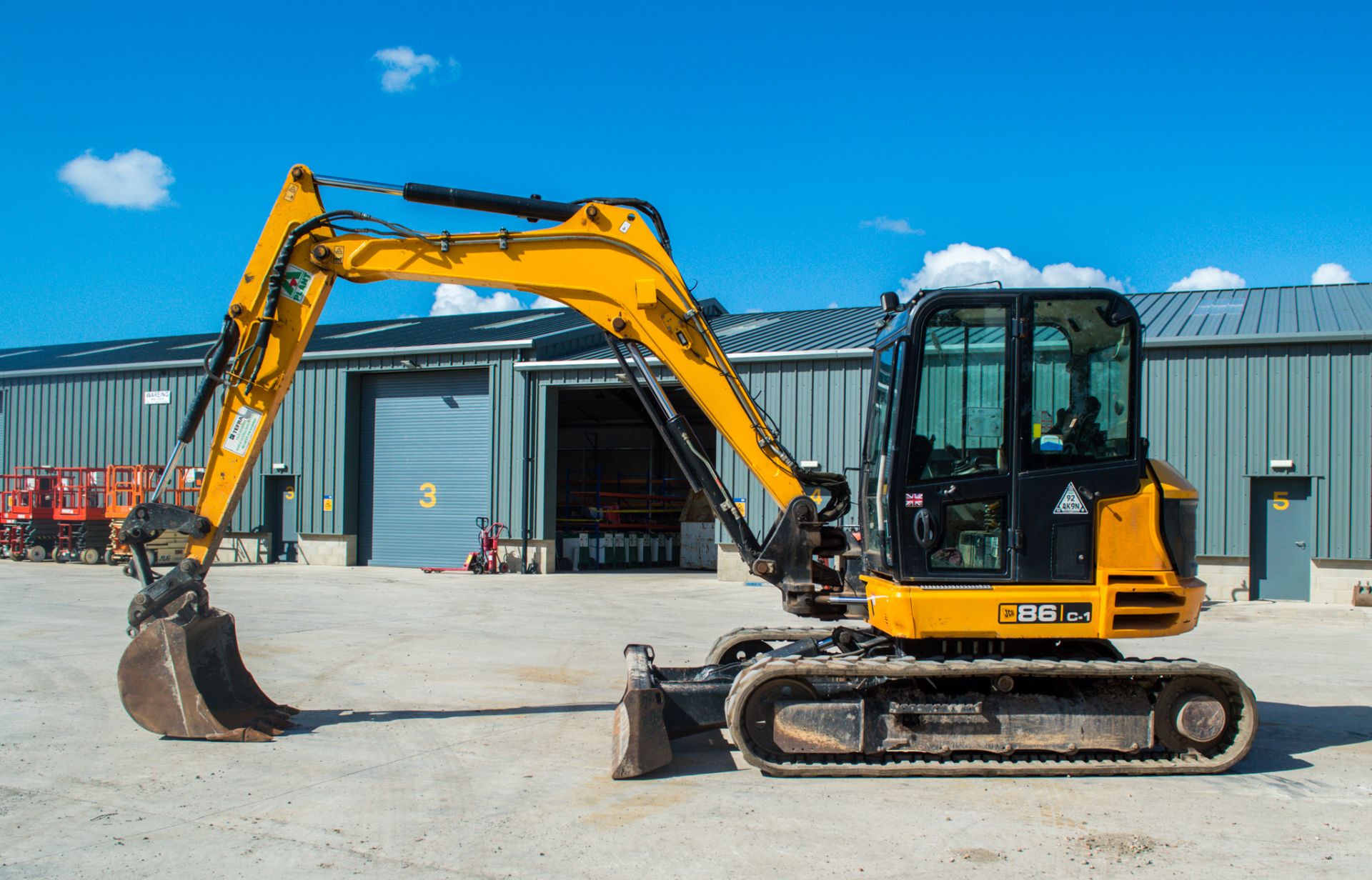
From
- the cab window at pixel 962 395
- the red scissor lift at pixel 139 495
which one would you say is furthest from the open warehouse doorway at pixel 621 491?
the cab window at pixel 962 395

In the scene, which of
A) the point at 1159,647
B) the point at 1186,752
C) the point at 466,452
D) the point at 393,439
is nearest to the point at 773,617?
the point at 1159,647

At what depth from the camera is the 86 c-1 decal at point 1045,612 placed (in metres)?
6.73

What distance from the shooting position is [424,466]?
83.4ft

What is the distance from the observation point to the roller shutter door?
81.7 ft

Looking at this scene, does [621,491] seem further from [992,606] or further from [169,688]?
[992,606]

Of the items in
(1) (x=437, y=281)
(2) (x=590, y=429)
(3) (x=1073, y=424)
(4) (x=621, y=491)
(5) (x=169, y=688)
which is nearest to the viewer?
(3) (x=1073, y=424)

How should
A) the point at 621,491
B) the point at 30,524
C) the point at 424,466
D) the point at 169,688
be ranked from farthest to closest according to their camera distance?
1. the point at 621,491
2. the point at 30,524
3. the point at 424,466
4. the point at 169,688

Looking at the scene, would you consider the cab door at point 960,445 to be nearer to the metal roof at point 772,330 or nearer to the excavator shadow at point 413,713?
the excavator shadow at point 413,713

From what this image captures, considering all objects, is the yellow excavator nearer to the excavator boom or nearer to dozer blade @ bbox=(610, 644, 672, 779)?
dozer blade @ bbox=(610, 644, 672, 779)

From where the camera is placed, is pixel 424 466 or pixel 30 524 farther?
pixel 30 524

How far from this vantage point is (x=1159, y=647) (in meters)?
12.6

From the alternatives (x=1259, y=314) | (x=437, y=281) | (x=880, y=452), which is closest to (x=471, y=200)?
(x=437, y=281)

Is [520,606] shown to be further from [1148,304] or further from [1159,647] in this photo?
[1148,304]

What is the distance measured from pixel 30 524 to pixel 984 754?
2657 centimetres
